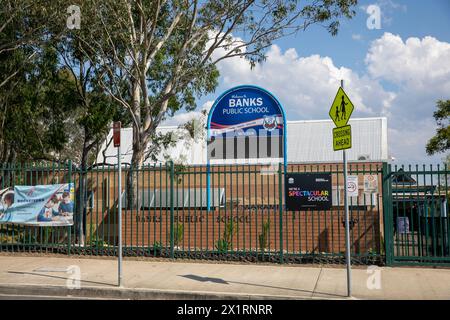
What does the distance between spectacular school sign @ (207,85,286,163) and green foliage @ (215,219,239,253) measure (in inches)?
129

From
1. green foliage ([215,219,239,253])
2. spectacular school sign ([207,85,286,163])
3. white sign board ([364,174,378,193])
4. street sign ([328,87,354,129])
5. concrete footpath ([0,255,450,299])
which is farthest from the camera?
spectacular school sign ([207,85,286,163])

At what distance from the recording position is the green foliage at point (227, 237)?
1339 cm

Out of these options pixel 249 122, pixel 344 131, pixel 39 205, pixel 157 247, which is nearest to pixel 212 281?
pixel 157 247

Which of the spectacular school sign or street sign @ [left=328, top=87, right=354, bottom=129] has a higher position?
the spectacular school sign

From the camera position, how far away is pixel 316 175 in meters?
12.8

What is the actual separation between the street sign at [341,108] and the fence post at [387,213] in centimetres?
314

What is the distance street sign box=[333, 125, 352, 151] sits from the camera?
896cm

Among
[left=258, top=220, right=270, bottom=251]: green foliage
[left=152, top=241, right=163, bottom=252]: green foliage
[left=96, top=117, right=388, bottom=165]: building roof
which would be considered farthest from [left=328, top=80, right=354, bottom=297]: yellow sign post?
[left=96, top=117, right=388, bottom=165]: building roof

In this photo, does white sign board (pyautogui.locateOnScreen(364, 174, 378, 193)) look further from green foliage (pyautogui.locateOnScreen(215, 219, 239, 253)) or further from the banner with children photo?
the banner with children photo

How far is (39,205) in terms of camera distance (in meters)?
14.2

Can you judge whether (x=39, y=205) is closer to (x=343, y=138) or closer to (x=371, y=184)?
(x=371, y=184)

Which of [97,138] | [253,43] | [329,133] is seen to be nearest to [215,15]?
[253,43]

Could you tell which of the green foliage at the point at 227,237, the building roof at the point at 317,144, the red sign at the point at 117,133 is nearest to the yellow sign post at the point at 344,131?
the red sign at the point at 117,133

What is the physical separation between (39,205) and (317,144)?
70.3 ft
